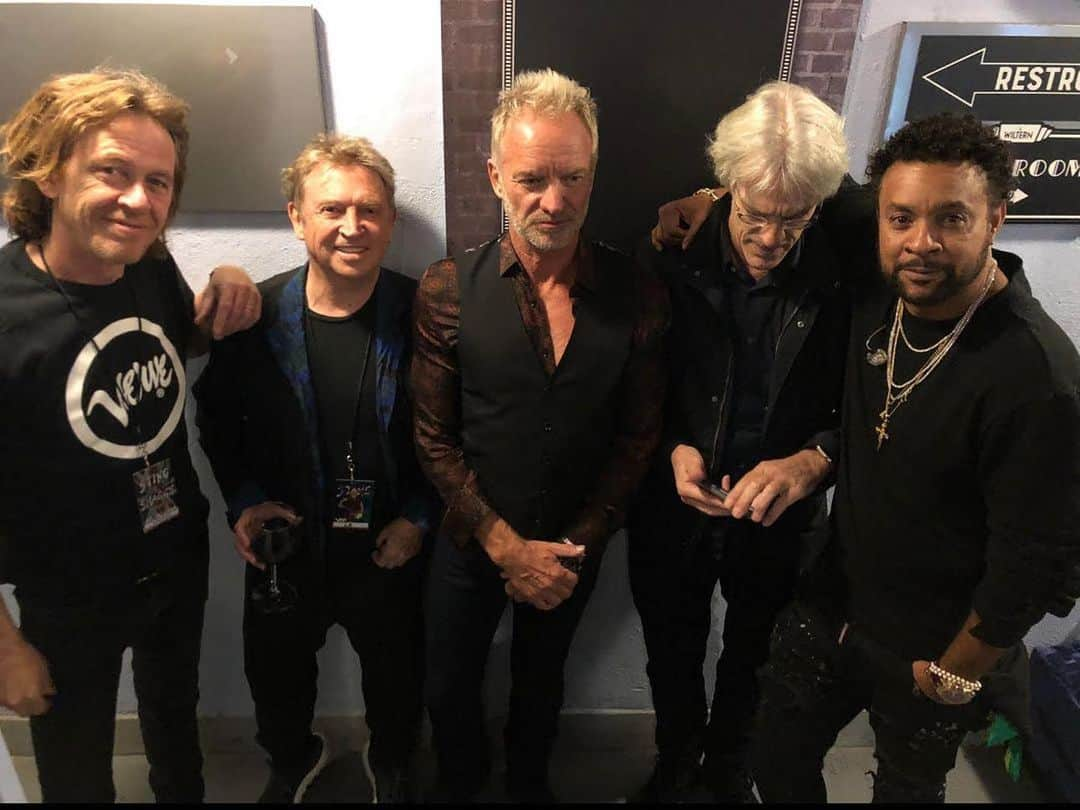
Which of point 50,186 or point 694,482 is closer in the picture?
point 50,186

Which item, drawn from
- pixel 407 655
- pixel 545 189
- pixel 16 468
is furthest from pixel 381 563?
pixel 545 189

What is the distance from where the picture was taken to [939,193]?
4.28ft

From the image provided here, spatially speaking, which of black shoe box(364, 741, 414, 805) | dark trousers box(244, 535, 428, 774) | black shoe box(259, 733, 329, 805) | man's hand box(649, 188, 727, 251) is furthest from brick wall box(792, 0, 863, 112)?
black shoe box(259, 733, 329, 805)

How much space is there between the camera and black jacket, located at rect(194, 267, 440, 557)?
173 cm

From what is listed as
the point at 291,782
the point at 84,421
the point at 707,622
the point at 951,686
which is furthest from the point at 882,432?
the point at 291,782

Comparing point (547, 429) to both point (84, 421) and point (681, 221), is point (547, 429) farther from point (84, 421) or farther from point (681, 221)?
point (84, 421)

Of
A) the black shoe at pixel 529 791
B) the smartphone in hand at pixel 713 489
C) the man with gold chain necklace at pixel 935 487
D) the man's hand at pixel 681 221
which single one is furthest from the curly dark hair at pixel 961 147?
the black shoe at pixel 529 791

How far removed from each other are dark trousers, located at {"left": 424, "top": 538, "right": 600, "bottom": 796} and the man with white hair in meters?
0.26

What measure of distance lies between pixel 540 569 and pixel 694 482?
0.43 metres

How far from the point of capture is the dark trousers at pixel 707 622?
1828 mm

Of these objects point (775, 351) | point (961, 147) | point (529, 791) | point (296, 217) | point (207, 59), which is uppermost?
point (207, 59)

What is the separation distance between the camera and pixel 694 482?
165 centimetres

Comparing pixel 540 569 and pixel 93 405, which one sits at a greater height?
pixel 93 405

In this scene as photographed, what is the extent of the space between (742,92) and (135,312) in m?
1.50
